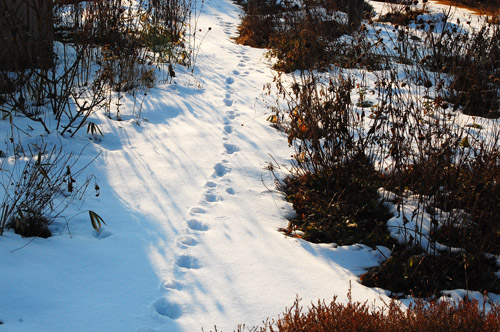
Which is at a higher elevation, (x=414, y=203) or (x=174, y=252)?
(x=414, y=203)

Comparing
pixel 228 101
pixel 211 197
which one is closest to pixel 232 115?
pixel 228 101

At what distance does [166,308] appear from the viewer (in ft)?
7.62

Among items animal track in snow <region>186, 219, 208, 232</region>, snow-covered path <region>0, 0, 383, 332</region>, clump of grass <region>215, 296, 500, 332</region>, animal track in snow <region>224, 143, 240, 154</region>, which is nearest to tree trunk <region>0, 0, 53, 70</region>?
snow-covered path <region>0, 0, 383, 332</region>

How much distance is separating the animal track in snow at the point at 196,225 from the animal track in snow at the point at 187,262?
1.21 feet

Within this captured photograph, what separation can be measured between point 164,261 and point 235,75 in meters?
5.00

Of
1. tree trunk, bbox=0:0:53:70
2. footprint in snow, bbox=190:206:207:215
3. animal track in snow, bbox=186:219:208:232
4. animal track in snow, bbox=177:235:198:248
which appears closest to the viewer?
animal track in snow, bbox=177:235:198:248

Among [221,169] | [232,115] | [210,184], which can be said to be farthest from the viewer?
[232,115]

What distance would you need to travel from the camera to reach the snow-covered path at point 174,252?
223 cm

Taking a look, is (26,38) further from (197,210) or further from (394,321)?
(394,321)

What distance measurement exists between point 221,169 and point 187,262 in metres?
1.50

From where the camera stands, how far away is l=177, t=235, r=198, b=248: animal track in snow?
2906 mm

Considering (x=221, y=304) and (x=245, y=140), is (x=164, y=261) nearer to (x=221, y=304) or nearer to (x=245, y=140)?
(x=221, y=304)

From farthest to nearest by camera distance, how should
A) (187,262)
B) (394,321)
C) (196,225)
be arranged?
1. (196,225)
2. (187,262)
3. (394,321)

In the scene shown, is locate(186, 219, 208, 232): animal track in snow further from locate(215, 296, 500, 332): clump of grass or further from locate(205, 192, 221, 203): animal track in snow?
locate(215, 296, 500, 332): clump of grass
